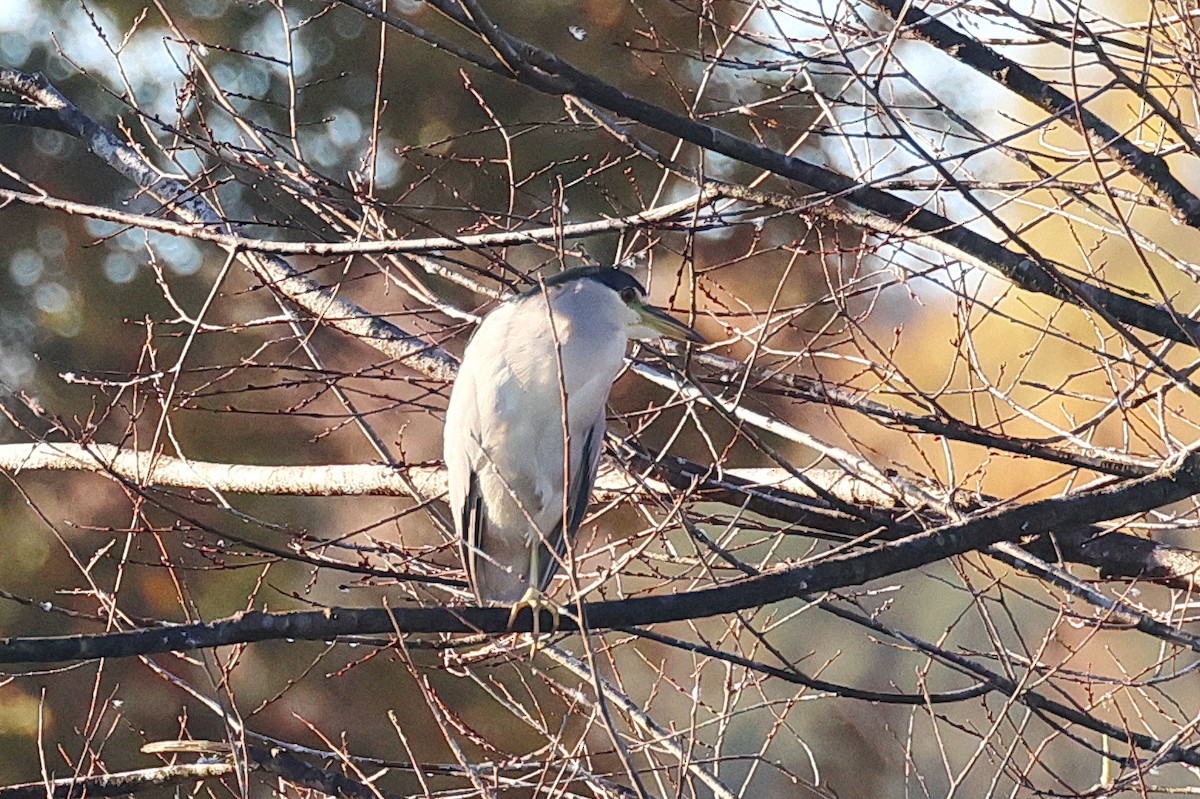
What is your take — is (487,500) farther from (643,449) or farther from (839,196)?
(839,196)

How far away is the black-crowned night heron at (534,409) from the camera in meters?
2.86

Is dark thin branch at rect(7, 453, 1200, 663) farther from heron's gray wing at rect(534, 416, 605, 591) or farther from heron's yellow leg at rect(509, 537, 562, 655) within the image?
heron's gray wing at rect(534, 416, 605, 591)

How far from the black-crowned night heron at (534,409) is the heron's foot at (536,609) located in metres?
0.01

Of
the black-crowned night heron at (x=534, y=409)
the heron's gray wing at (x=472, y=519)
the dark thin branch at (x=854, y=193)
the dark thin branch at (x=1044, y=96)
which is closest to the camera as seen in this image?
the dark thin branch at (x=854, y=193)

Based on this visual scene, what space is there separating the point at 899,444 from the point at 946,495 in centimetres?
517

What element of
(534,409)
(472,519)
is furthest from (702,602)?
(472,519)

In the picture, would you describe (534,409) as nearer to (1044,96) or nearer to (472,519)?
(472,519)

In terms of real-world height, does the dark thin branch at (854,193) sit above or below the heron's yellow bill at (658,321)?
below

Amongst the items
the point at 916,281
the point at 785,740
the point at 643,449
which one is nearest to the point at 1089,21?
the point at 916,281

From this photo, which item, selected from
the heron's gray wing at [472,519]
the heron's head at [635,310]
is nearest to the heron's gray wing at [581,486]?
the heron's gray wing at [472,519]

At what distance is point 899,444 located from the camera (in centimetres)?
757

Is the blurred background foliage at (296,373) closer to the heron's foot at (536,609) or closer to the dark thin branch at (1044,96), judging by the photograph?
the heron's foot at (536,609)

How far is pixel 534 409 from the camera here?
9.43 ft

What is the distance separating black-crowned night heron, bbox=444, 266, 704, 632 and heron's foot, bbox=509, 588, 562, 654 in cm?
1
